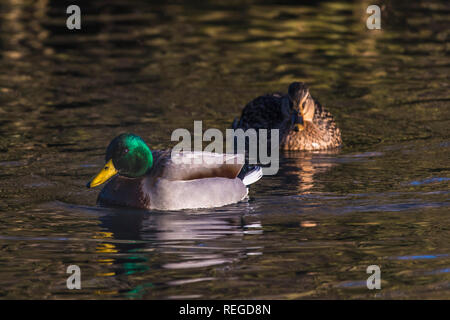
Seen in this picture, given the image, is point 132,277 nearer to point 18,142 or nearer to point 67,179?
point 67,179

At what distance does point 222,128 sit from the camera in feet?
45.0

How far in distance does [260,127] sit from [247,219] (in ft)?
13.8

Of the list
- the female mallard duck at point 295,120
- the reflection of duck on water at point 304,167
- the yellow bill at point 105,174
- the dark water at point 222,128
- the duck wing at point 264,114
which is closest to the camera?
the dark water at point 222,128

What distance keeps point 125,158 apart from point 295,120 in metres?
3.71

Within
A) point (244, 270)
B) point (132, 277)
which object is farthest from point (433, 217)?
point (132, 277)

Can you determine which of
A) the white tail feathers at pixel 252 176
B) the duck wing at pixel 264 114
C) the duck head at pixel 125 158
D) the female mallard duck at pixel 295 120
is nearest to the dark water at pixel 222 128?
the white tail feathers at pixel 252 176

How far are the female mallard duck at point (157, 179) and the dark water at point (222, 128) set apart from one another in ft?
0.51

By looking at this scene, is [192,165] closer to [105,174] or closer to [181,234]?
[105,174]

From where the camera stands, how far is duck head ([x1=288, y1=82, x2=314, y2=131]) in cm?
1298

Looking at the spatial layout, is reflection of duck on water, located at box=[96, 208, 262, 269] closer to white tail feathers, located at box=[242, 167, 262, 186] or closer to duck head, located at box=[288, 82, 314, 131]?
white tail feathers, located at box=[242, 167, 262, 186]

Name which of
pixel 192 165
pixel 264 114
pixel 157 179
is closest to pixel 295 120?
pixel 264 114

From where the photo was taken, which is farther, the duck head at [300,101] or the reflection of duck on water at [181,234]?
the duck head at [300,101]

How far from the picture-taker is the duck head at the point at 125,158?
32.6ft

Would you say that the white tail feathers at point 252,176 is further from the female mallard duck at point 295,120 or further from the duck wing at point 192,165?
the female mallard duck at point 295,120
